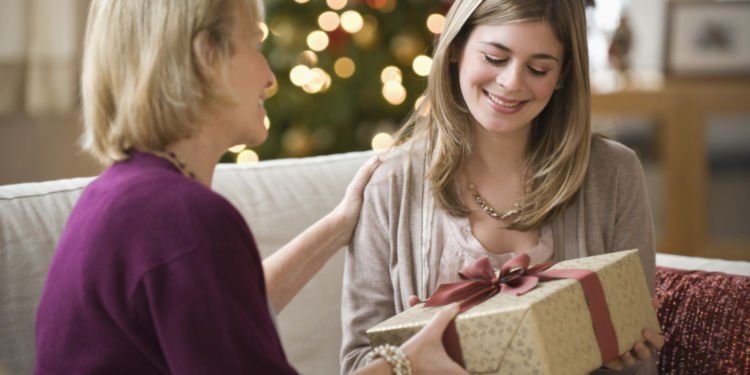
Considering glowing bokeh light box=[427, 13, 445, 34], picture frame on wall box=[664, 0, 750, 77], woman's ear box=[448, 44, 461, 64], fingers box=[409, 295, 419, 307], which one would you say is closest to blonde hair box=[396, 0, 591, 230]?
woman's ear box=[448, 44, 461, 64]

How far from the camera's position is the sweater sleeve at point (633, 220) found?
5.85ft

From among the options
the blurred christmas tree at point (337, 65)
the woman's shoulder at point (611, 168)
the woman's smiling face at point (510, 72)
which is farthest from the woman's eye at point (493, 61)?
the blurred christmas tree at point (337, 65)

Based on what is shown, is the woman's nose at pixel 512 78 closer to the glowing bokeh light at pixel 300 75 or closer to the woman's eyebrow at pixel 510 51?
the woman's eyebrow at pixel 510 51

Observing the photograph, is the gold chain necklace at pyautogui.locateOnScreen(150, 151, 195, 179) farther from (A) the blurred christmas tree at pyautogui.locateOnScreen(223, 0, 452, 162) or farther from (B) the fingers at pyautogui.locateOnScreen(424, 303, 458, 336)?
(A) the blurred christmas tree at pyautogui.locateOnScreen(223, 0, 452, 162)

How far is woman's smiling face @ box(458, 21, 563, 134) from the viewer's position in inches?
66.7

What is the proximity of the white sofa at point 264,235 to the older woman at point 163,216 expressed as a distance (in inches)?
19.0

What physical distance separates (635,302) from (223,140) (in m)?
0.75

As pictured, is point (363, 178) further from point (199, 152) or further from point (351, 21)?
point (351, 21)

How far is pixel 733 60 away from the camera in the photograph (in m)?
4.82

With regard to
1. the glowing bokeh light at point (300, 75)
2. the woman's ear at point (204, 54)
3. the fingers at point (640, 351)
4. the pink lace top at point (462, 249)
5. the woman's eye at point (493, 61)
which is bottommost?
the fingers at point (640, 351)

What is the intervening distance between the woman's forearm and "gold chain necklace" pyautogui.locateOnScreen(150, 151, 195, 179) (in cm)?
50

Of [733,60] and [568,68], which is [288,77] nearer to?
[568,68]

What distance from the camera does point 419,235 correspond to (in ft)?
5.92

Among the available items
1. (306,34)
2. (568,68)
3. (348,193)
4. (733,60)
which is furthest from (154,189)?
(733,60)
